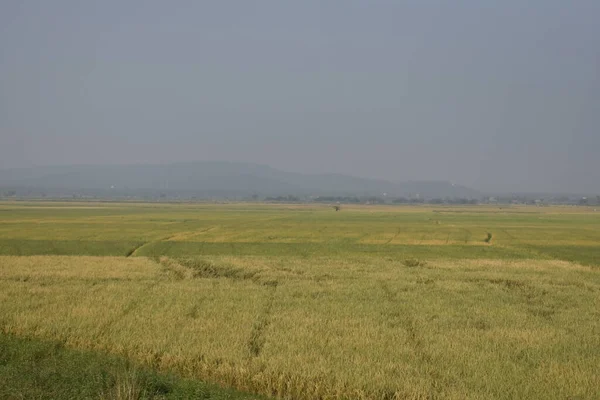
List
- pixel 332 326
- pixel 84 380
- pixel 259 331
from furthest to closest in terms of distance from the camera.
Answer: pixel 332 326, pixel 259 331, pixel 84 380

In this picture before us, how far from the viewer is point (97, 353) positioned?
40.5 ft

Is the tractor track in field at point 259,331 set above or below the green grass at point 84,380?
above

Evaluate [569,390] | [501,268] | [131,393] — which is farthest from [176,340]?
[501,268]

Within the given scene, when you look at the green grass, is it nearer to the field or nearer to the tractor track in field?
the field

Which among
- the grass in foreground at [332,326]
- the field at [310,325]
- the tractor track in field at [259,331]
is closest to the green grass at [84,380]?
the field at [310,325]

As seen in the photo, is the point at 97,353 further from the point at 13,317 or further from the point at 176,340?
the point at 13,317

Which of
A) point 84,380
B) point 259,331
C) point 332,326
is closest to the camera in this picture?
point 84,380

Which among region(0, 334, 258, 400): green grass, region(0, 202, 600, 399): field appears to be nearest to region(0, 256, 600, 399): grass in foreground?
region(0, 202, 600, 399): field

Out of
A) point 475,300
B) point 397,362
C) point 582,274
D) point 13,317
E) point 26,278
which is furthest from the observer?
point 582,274

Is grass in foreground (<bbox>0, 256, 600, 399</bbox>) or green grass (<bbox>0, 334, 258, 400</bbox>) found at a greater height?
grass in foreground (<bbox>0, 256, 600, 399</bbox>)

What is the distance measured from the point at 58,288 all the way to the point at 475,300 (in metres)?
12.5

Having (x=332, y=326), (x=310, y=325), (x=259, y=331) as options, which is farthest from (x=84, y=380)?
(x=332, y=326)

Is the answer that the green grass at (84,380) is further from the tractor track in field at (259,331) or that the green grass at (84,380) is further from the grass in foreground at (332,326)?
the tractor track in field at (259,331)

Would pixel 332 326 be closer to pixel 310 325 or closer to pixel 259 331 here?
pixel 310 325
